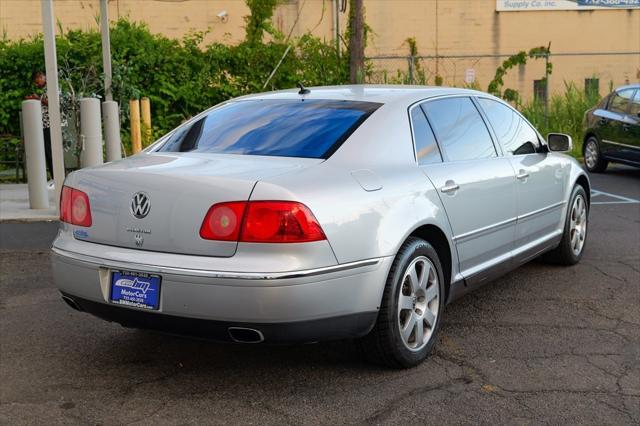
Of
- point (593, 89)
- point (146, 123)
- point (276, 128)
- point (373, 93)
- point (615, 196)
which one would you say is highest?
point (373, 93)

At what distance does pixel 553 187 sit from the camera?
6312 mm

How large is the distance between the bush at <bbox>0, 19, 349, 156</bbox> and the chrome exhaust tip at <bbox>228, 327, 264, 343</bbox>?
36.0ft

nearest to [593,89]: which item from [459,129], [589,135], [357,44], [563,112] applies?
[563,112]

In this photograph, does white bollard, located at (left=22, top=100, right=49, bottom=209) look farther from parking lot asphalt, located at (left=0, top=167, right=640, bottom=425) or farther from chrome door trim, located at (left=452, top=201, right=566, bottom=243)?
chrome door trim, located at (left=452, top=201, right=566, bottom=243)

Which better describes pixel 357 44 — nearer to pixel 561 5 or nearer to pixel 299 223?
pixel 561 5

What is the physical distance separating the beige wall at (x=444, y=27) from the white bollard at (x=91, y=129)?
14934 mm

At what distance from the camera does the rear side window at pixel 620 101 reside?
43.4ft

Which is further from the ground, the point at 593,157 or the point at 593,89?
the point at 593,89

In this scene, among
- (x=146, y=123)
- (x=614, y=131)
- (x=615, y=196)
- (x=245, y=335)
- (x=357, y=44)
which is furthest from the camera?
(x=357, y=44)

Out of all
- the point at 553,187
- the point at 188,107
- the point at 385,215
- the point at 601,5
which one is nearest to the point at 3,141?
the point at 188,107

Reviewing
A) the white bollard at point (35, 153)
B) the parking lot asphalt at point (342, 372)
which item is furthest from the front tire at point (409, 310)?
the white bollard at point (35, 153)

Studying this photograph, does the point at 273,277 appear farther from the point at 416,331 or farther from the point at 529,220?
the point at 529,220

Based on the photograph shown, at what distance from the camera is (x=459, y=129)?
5.31 meters

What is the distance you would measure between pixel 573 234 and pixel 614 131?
23.6ft
